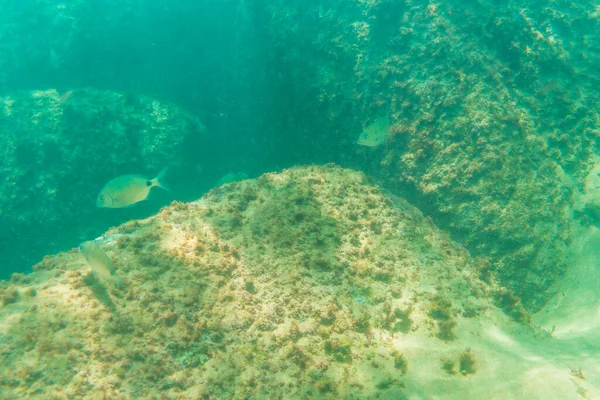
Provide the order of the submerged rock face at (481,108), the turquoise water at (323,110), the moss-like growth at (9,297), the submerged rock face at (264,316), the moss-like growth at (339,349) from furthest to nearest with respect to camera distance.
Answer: the turquoise water at (323,110), the submerged rock face at (481,108), the moss-like growth at (9,297), the moss-like growth at (339,349), the submerged rock face at (264,316)

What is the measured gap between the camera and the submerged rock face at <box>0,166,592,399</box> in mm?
2666

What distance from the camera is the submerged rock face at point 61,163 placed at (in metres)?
9.06

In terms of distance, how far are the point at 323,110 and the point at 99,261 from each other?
18.0 ft

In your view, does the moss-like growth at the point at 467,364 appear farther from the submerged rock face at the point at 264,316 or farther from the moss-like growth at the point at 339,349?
the moss-like growth at the point at 339,349

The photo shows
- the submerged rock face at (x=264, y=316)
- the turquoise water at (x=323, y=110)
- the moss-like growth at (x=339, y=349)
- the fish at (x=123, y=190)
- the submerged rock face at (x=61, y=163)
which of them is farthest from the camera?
the submerged rock face at (x=61, y=163)

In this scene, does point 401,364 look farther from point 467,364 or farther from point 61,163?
point 61,163

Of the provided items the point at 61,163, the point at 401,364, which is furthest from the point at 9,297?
the point at 61,163

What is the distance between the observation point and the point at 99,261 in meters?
2.98

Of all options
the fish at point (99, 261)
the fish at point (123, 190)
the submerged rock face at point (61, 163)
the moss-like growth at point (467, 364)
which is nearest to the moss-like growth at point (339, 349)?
the moss-like growth at point (467, 364)

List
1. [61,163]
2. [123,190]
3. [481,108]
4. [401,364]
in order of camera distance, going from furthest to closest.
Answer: [61,163], [481,108], [123,190], [401,364]

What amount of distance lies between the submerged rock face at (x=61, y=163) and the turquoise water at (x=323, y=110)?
1.7 inches

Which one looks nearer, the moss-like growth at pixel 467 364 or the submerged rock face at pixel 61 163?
the moss-like growth at pixel 467 364

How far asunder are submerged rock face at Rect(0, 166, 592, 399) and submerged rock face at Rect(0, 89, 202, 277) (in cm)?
641

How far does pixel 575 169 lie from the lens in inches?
216
